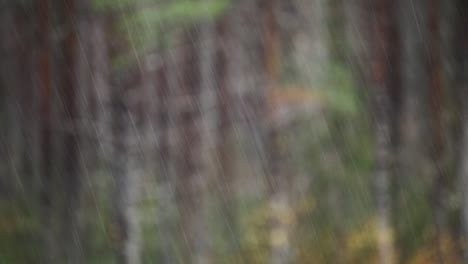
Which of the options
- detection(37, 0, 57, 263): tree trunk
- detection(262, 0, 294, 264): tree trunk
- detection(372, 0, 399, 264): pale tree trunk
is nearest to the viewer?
detection(37, 0, 57, 263): tree trunk

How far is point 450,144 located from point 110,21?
1.05m

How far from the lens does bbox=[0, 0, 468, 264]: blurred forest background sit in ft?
4.82

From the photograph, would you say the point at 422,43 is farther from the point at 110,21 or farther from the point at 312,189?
the point at 110,21

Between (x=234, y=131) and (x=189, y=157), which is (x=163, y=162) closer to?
(x=189, y=157)

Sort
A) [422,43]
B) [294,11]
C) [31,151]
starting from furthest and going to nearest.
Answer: [422,43] < [294,11] < [31,151]

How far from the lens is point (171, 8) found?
1.51 metres

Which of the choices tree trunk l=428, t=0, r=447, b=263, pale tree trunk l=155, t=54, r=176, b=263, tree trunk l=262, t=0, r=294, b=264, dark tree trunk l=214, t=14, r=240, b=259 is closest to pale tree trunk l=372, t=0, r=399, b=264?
tree trunk l=428, t=0, r=447, b=263

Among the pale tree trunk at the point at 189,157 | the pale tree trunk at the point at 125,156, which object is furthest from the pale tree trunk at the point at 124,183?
the pale tree trunk at the point at 189,157

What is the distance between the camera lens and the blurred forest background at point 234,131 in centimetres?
147

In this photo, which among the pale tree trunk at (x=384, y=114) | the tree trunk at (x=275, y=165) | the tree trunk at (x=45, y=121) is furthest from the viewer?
the pale tree trunk at (x=384, y=114)

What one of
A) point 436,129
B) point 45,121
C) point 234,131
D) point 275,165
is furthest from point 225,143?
point 436,129

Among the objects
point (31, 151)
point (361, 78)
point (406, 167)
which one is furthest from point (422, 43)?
point (31, 151)

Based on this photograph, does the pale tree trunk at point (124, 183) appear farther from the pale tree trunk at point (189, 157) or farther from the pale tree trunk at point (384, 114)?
the pale tree trunk at point (384, 114)

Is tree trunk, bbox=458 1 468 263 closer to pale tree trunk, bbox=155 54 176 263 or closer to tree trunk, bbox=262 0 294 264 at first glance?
tree trunk, bbox=262 0 294 264
